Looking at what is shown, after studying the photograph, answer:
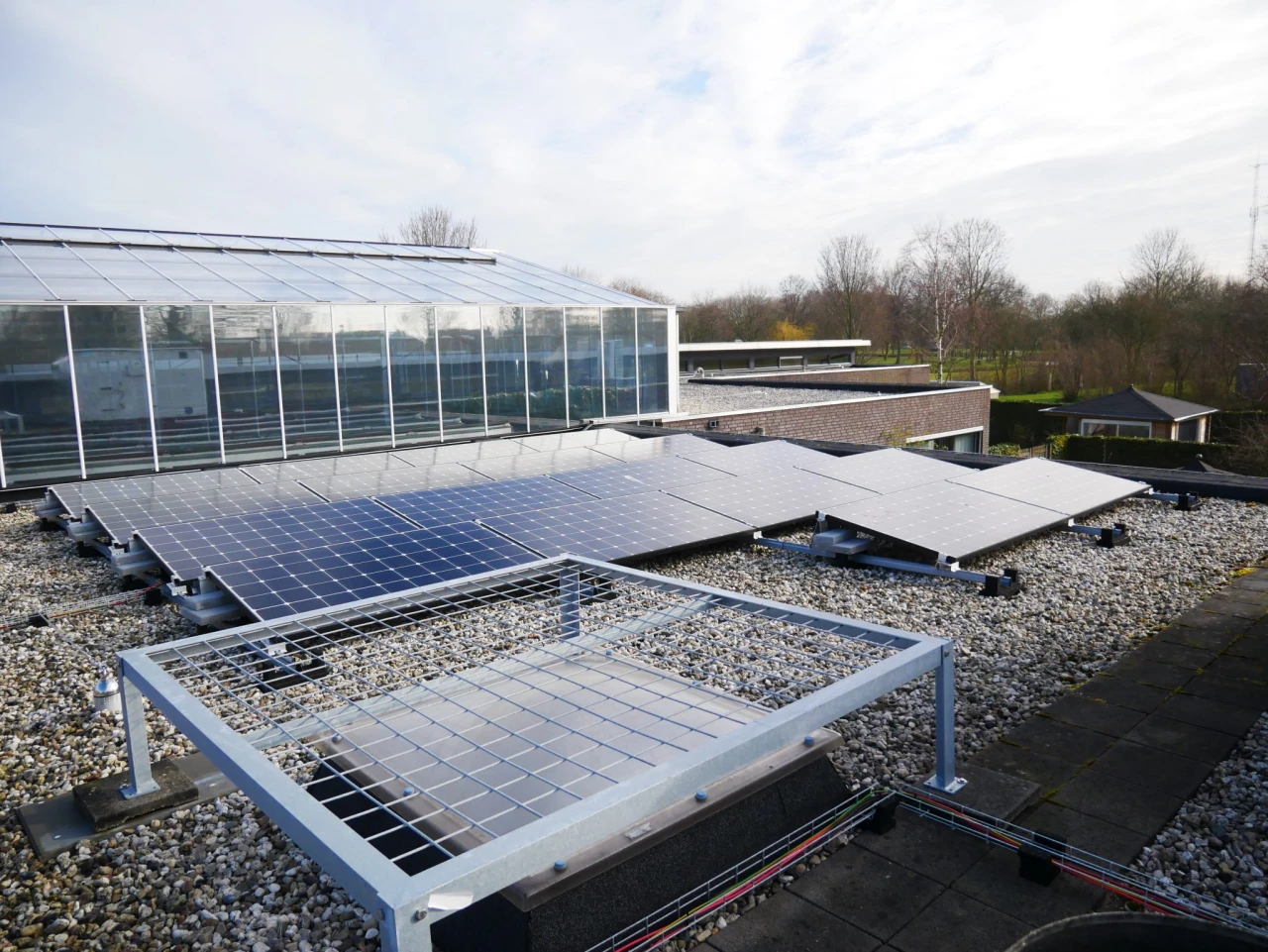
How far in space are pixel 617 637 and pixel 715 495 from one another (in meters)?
5.83

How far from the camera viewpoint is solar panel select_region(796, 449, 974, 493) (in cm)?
1155

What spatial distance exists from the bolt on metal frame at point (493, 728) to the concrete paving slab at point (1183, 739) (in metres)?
1.60

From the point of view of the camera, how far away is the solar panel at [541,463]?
40.3 ft

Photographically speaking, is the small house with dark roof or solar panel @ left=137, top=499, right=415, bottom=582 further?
the small house with dark roof

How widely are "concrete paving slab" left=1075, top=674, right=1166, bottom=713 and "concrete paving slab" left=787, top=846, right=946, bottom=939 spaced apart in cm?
279

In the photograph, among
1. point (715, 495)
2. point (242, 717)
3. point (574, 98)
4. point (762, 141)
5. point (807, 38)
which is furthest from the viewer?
point (762, 141)

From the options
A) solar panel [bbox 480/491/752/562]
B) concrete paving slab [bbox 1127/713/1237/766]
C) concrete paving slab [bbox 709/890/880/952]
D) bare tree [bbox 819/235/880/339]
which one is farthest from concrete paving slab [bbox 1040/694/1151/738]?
bare tree [bbox 819/235/880/339]

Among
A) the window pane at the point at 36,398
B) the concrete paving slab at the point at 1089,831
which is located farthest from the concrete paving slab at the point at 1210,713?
the window pane at the point at 36,398

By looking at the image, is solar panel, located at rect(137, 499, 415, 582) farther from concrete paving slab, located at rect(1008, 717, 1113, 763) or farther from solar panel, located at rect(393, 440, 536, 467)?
concrete paving slab, located at rect(1008, 717, 1113, 763)

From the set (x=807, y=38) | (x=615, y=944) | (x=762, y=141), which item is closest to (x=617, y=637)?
→ (x=615, y=944)

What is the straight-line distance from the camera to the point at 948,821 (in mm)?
4383

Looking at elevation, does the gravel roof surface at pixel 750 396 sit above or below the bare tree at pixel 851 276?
below

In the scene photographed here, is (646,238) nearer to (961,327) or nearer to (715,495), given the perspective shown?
(961,327)

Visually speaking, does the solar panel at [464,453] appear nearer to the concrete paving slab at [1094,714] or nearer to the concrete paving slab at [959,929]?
the concrete paving slab at [1094,714]
